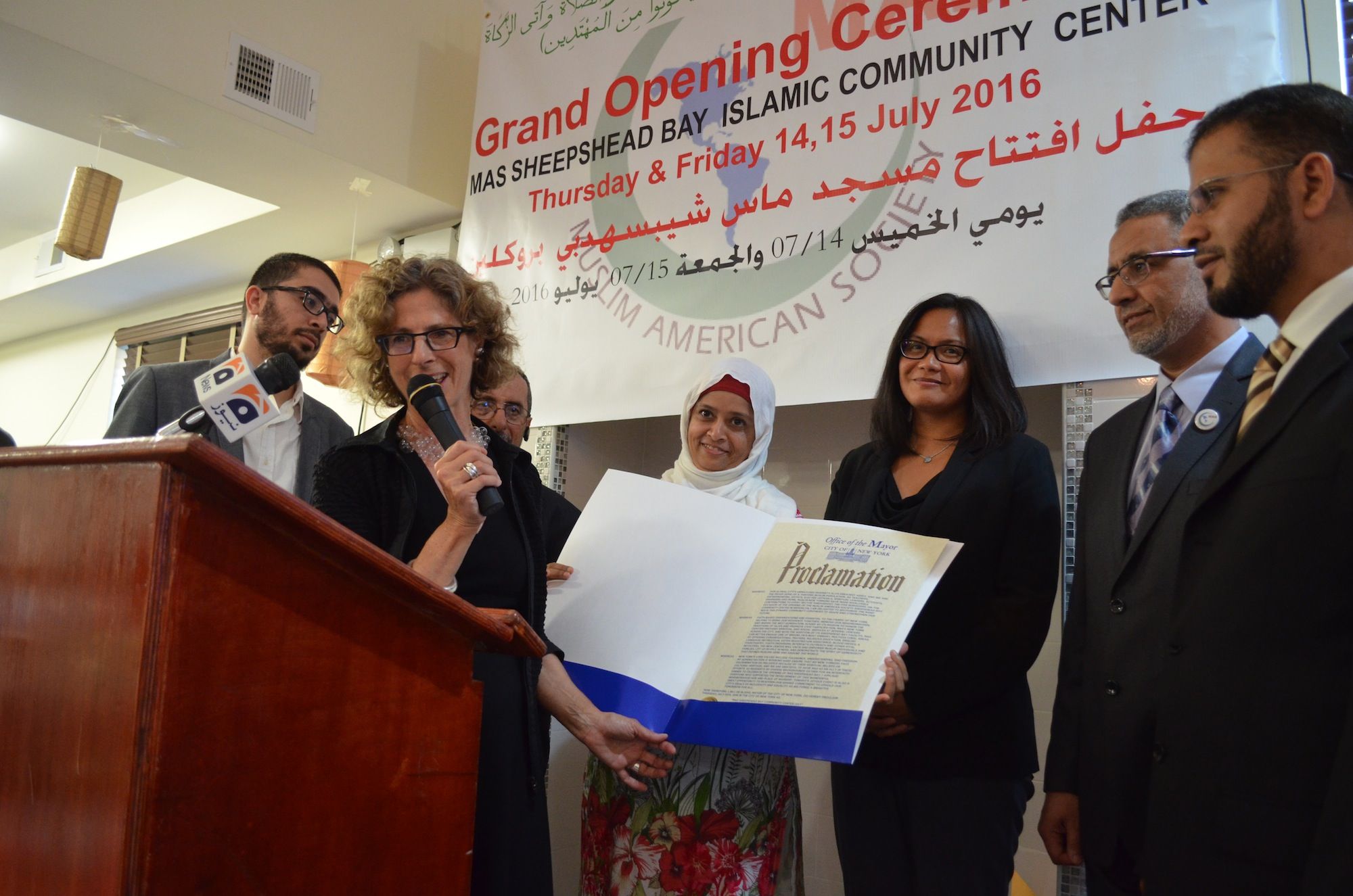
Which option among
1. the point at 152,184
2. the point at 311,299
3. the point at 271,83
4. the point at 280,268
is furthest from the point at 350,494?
the point at 152,184

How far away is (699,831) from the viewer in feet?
6.40

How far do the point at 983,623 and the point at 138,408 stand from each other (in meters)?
2.11

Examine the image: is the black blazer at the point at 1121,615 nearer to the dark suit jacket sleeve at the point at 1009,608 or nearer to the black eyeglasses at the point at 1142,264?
the dark suit jacket sleeve at the point at 1009,608

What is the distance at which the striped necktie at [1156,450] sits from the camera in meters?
1.65

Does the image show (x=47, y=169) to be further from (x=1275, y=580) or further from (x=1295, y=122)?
(x=1275, y=580)

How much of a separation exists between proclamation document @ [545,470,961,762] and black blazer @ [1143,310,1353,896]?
20.6 inches

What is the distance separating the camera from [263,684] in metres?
0.74

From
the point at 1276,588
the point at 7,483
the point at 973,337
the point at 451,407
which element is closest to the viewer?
the point at 7,483

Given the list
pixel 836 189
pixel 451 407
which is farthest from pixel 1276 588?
pixel 836 189

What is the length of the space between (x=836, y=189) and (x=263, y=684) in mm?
2336

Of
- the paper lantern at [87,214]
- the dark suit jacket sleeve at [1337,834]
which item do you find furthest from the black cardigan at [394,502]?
the paper lantern at [87,214]

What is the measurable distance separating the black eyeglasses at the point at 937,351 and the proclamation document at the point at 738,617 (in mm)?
621

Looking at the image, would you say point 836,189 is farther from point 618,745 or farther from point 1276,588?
point 1276,588

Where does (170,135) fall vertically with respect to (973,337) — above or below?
above
